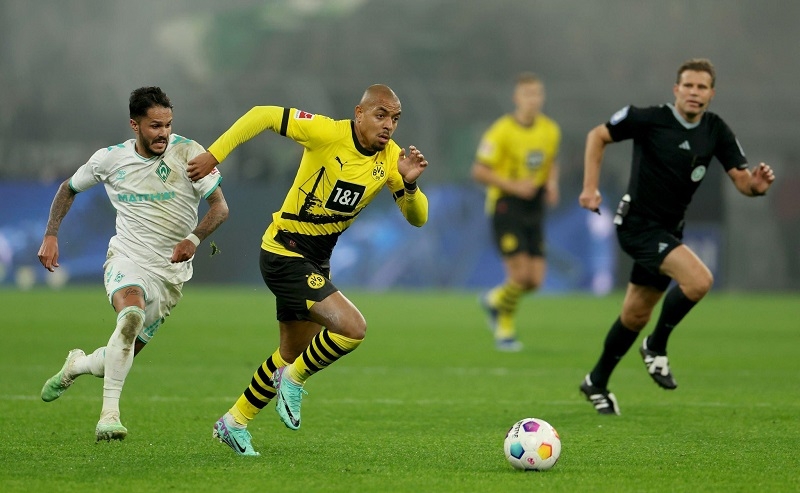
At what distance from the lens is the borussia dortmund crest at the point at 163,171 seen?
23.1 ft

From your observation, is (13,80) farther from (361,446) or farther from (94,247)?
(361,446)

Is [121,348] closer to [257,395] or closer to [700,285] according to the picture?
[257,395]

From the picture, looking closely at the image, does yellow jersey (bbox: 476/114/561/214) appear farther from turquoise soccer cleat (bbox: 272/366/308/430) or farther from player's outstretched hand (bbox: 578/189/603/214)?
turquoise soccer cleat (bbox: 272/366/308/430)

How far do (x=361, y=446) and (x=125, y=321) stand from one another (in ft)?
4.59

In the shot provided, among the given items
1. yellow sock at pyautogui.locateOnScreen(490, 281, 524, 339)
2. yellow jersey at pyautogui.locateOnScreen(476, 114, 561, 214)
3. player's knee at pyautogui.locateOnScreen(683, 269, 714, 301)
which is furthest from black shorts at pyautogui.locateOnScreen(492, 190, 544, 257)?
player's knee at pyautogui.locateOnScreen(683, 269, 714, 301)

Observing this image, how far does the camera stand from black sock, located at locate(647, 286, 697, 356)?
8.01 m

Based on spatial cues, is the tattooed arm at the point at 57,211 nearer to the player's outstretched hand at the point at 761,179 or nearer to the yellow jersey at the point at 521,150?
the player's outstretched hand at the point at 761,179

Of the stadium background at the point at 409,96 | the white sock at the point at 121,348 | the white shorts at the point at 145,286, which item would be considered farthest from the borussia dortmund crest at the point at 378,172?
the stadium background at the point at 409,96

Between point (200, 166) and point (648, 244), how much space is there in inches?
123

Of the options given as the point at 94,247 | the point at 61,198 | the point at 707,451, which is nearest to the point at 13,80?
the point at 94,247

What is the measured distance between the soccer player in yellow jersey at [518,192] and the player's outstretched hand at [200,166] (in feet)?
22.4

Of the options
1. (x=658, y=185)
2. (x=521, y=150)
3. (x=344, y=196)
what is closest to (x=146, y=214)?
(x=344, y=196)

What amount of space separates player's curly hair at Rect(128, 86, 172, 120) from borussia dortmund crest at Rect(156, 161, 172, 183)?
0.99 ft

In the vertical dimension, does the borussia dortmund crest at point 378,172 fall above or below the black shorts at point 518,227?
above
